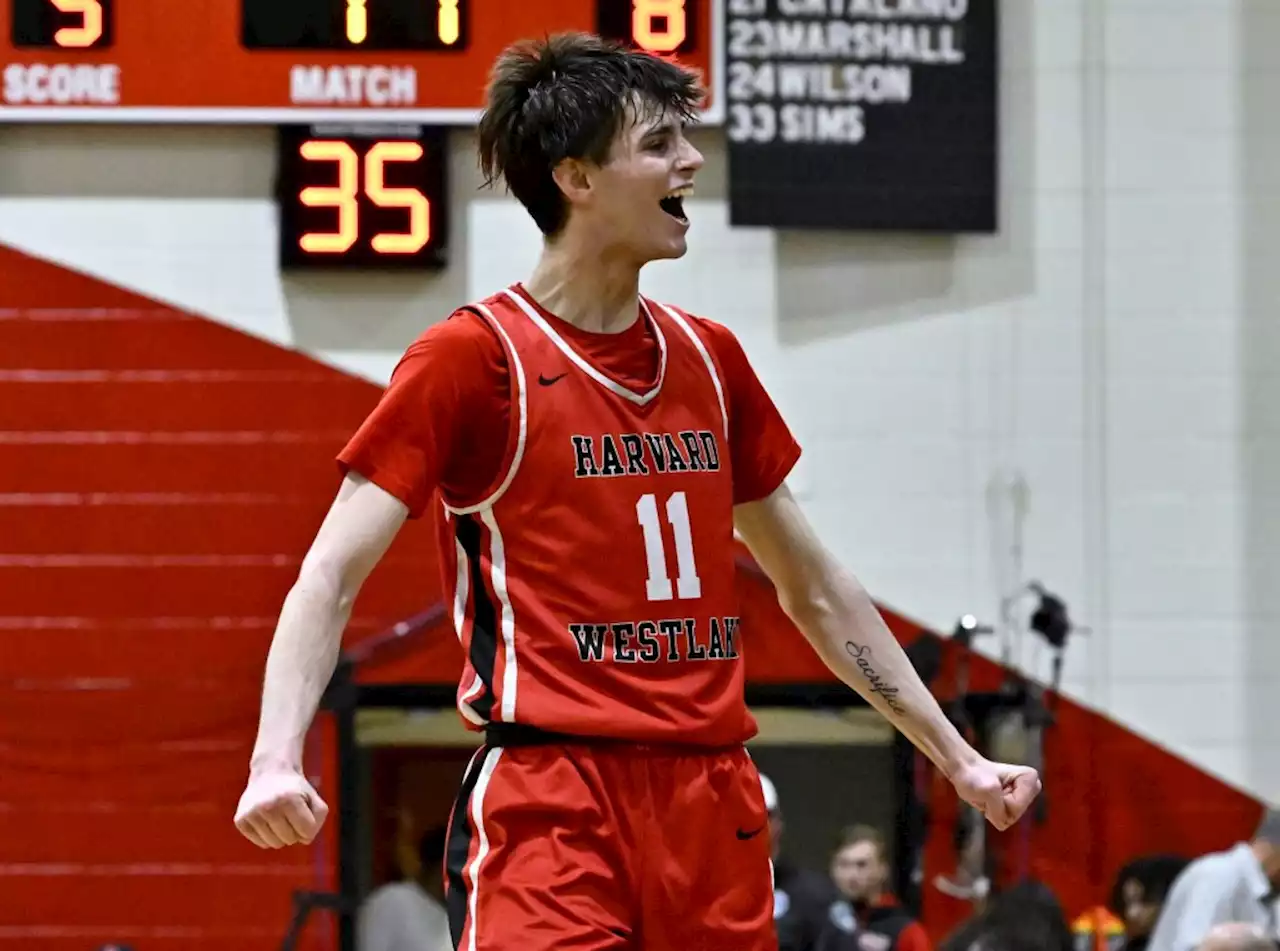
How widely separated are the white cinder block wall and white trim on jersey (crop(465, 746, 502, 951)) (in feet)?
15.9

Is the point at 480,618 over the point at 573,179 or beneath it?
beneath

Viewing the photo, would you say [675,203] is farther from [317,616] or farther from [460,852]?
[460,852]

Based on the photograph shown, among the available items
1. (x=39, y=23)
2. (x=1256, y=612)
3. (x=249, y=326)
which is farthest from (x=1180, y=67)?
(x=39, y=23)

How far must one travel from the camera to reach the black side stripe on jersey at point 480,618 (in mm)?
2533

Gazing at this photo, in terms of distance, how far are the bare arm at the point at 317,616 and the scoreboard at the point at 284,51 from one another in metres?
4.66

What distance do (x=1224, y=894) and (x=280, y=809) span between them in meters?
4.73

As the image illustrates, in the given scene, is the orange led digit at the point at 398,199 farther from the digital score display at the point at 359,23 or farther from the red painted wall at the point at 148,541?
the red painted wall at the point at 148,541

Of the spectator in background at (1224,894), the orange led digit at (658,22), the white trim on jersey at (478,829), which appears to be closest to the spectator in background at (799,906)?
the spectator in background at (1224,894)

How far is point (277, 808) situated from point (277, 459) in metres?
5.14

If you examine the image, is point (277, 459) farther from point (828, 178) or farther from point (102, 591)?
point (828, 178)

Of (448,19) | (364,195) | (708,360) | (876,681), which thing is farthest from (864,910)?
(708,360)

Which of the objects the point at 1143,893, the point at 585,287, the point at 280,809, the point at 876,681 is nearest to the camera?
the point at 280,809

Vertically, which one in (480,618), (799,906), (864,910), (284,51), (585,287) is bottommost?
(864,910)

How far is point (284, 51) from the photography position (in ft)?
22.8
